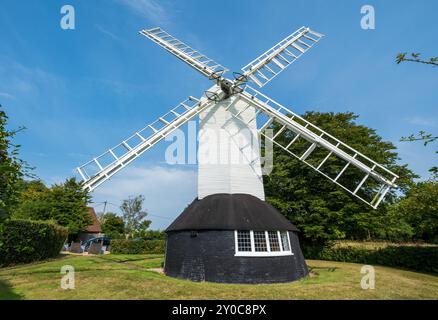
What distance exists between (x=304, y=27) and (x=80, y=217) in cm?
3706

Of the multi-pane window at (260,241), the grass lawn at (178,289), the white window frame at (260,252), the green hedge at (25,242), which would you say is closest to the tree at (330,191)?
the grass lawn at (178,289)

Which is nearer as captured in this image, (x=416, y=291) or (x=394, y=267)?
(x=416, y=291)

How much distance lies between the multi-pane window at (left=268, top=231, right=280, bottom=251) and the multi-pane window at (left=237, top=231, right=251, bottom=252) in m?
1.36

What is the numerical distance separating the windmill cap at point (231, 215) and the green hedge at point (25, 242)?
10695 millimetres

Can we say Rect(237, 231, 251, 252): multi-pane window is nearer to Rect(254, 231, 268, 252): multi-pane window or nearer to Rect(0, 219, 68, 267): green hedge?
Rect(254, 231, 268, 252): multi-pane window

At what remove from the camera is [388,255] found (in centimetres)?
2489

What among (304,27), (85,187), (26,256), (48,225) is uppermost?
(304,27)

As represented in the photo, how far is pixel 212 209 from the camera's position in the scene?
16.8 metres

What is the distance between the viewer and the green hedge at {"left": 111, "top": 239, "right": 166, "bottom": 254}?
1359 inches

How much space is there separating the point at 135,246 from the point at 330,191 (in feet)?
81.3

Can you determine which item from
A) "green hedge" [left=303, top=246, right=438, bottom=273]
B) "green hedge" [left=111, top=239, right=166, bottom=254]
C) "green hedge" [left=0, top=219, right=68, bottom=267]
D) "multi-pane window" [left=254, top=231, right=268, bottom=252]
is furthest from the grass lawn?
"green hedge" [left=111, top=239, right=166, bottom=254]
